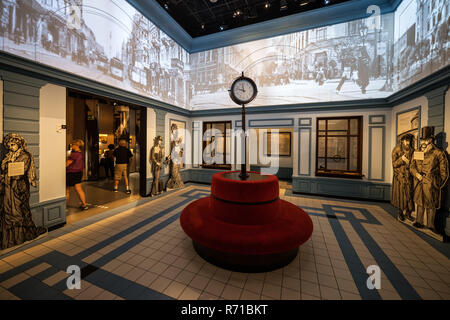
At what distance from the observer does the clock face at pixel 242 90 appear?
10.7 ft

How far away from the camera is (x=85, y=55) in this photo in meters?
4.09

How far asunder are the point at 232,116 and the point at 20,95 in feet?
19.7

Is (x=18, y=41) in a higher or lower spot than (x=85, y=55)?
lower

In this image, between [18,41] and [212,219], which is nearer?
[212,219]

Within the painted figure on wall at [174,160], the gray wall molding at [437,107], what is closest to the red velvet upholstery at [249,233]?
the gray wall molding at [437,107]

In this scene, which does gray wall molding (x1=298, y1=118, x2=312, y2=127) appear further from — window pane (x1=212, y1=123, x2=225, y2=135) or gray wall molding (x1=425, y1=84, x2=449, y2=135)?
window pane (x1=212, y1=123, x2=225, y2=135)

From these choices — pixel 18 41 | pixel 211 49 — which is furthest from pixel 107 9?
pixel 211 49

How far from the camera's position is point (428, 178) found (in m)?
3.53

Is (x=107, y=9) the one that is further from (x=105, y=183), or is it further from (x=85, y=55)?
(x=105, y=183)

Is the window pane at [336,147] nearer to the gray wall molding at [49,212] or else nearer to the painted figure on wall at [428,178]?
the painted figure on wall at [428,178]

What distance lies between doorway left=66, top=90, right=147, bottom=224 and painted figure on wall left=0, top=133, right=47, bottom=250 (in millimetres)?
1277

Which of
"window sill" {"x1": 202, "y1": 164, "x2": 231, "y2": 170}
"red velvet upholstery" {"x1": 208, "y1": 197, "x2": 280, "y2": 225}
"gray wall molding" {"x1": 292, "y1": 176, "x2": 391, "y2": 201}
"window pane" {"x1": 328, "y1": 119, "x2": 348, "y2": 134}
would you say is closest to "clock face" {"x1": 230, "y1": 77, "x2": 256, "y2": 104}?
"red velvet upholstery" {"x1": 208, "y1": 197, "x2": 280, "y2": 225}

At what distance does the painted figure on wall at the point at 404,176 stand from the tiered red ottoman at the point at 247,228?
3074 mm
